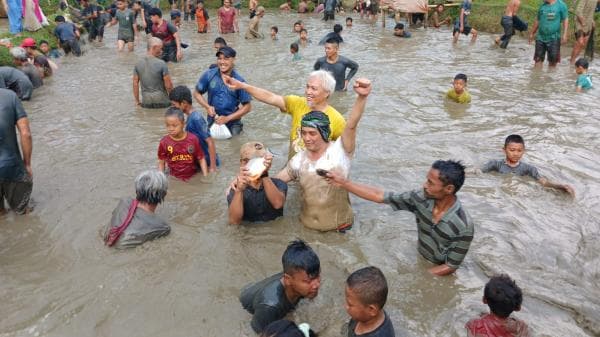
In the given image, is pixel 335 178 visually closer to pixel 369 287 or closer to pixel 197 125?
pixel 369 287

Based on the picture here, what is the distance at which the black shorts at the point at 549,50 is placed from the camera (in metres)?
11.3

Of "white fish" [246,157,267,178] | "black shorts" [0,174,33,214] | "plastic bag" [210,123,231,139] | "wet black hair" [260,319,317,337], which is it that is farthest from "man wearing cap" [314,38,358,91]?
"wet black hair" [260,319,317,337]

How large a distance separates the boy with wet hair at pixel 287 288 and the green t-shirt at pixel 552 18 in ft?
34.2

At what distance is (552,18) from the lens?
10805mm

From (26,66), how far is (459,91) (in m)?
8.82

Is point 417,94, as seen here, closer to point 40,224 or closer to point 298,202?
point 298,202

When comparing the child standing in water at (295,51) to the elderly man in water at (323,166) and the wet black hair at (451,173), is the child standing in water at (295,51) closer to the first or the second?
the elderly man in water at (323,166)

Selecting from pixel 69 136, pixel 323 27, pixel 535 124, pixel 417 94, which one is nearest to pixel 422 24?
pixel 323 27

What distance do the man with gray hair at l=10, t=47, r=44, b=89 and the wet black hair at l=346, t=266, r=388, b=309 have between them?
9.32m

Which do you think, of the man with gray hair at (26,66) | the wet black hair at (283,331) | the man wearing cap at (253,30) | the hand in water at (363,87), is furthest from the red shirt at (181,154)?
the man wearing cap at (253,30)

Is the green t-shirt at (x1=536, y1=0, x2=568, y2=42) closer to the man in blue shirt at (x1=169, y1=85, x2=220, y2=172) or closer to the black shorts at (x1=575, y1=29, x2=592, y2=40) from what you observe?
the black shorts at (x1=575, y1=29, x2=592, y2=40)

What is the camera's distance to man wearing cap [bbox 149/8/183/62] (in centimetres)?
1138

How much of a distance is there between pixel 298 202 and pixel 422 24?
17410mm

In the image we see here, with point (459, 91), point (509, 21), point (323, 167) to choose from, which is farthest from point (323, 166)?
point (509, 21)
